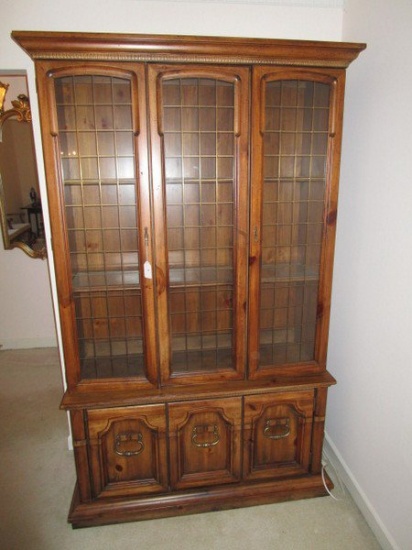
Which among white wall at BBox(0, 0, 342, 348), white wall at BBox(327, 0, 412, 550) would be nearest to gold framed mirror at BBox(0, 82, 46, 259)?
white wall at BBox(0, 0, 342, 348)

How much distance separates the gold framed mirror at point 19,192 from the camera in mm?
3277

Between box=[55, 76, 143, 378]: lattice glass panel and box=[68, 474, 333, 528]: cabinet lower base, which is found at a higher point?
box=[55, 76, 143, 378]: lattice glass panel

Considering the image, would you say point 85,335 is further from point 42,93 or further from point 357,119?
point 357,119

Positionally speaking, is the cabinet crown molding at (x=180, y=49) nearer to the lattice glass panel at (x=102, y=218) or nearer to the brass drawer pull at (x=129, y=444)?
the lattice glass panel at (x=102, y=218)

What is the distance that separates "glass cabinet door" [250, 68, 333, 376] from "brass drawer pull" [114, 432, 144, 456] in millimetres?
677

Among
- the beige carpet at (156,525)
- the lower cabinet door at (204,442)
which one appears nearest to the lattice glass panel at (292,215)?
the lower cabinet door at (204,442)

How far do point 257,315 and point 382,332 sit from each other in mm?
571

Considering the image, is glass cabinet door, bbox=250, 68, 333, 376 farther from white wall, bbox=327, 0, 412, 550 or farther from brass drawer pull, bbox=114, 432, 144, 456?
brass drawer pull, bbox=114, 432, 144, 456

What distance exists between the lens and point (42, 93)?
1.42m

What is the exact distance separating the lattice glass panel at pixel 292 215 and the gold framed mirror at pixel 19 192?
97.8 inches

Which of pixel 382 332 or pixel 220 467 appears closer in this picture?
pixel 382 332

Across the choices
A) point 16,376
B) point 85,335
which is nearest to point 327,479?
point 85,335

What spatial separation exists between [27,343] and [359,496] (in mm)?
3221

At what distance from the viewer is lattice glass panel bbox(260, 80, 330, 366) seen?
5.34 feet
